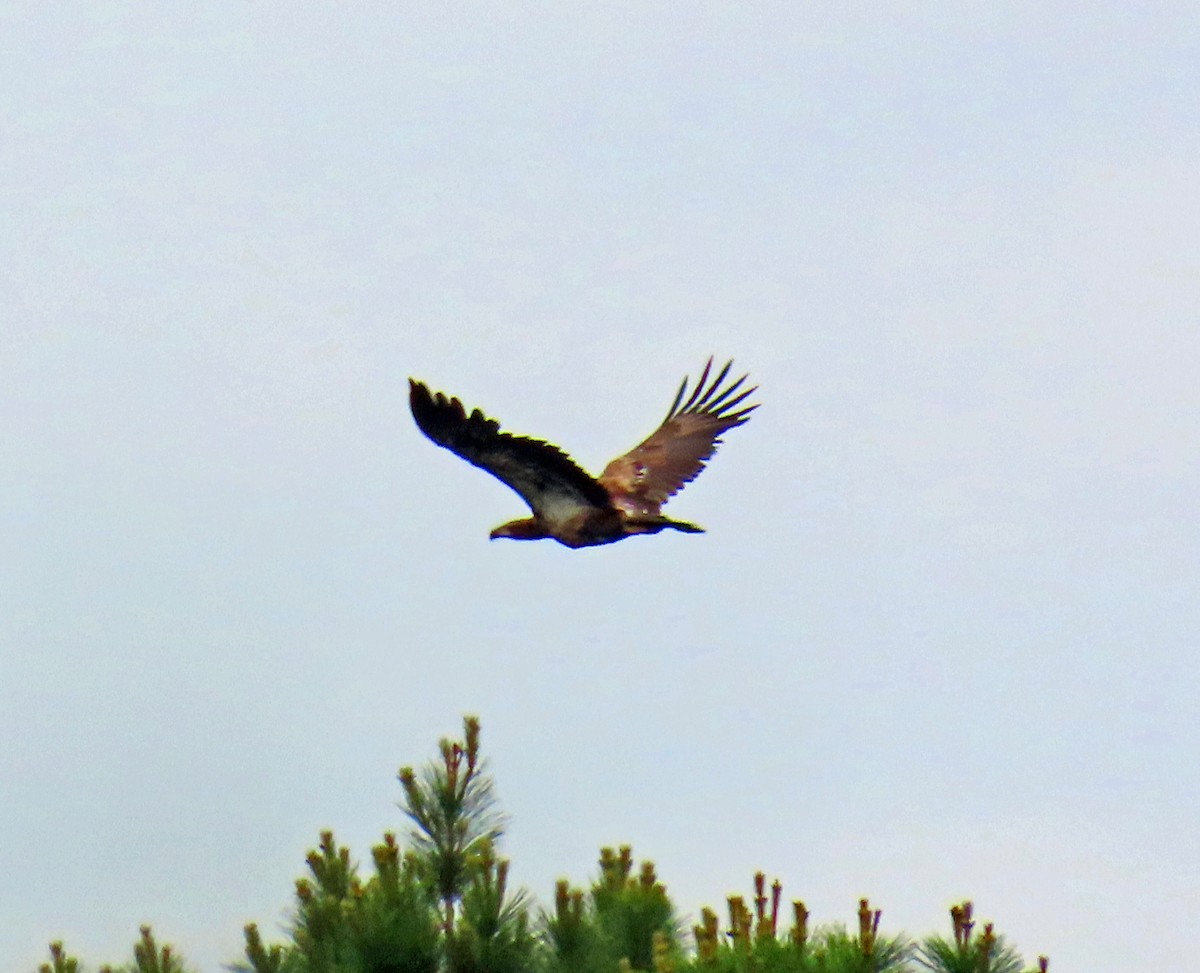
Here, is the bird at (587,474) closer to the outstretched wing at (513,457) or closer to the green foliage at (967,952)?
the outstretched wing at (513,457)

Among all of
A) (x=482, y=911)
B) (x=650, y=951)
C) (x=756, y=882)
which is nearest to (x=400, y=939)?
(x=482, y=911)

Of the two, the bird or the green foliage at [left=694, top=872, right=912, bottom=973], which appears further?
the bird

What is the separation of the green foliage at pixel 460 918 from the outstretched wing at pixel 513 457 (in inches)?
51.6

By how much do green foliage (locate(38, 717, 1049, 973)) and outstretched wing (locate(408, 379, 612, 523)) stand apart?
51.6 inches

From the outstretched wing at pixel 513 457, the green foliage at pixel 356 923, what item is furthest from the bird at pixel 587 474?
the green foliage at pixel 356 923

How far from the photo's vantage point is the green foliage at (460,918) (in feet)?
30.9

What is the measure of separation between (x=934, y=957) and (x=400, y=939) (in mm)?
2294

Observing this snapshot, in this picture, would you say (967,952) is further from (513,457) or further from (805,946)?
(513,457)

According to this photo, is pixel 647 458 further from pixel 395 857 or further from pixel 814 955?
pixel 814 955

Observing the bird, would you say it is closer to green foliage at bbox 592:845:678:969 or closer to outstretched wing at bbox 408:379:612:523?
outstretched wing at bbox 408:379:612:523

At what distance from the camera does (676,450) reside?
43.7 ft

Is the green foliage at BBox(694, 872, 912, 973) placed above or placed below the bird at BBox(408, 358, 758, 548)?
below

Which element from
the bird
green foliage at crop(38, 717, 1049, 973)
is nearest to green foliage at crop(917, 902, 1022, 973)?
green foliage at crop(38, 717, 1049, 973)

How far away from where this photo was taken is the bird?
10.2 m
